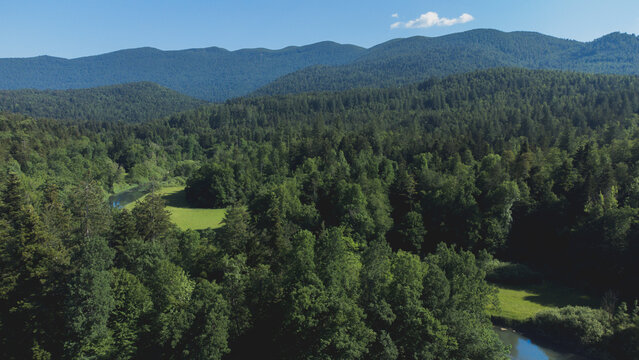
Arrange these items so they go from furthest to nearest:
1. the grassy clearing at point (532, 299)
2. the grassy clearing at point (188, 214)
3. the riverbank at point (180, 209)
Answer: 1. the riverbank at point (180, 209)
2. the grassy clearing at point (188, 214)
3. the grassy clearing at point (532, 299)

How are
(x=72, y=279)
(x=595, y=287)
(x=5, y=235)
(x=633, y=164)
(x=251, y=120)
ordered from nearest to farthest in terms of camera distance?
(x=72, y=279) → (x=5, y=235) → (x=595, y=287) → (x=633, y=164) → (x=251, y=120)

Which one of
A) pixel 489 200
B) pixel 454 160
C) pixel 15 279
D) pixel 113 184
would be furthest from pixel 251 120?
pixel 15 279

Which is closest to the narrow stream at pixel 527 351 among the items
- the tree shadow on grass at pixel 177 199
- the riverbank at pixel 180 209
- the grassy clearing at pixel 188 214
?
the riverbank at pixel 180 209

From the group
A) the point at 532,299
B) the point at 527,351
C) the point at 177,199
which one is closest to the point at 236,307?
the point at 527,351

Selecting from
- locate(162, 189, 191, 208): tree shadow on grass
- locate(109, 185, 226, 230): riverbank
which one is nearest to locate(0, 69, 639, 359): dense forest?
locate(162, 189, 191, 208): tree shadow on grass

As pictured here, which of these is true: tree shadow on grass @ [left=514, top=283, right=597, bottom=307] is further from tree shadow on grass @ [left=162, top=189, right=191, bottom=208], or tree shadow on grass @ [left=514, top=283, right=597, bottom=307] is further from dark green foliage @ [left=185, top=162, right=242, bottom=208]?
tree shadow on grass @ [left=162, top=189, right=191, bottom=208]

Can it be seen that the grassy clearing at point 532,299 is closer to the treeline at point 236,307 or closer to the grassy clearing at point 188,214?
the treeline at point 236,307

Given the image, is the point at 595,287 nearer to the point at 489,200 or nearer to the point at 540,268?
the point at 540,268
